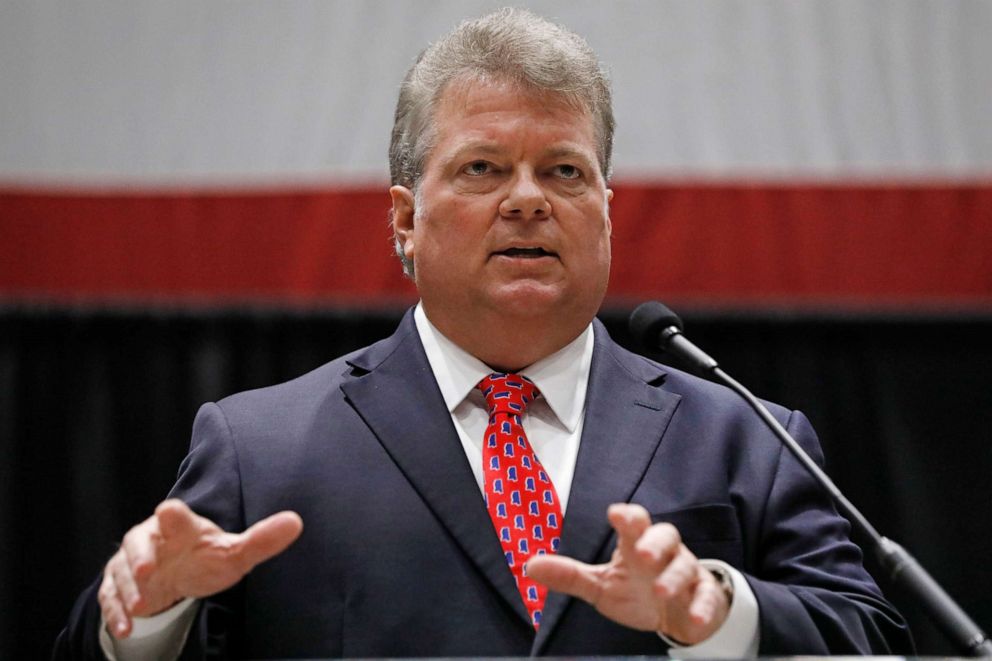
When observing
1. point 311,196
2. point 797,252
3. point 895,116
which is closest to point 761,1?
point 895,116

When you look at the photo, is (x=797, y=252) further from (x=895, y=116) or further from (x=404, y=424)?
(x=404, y=424)

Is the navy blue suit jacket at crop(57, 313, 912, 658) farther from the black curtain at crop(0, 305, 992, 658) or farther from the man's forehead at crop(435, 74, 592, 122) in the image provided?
the black curtain at crop(0, 305, 992, 658)

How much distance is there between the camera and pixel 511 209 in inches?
75.9

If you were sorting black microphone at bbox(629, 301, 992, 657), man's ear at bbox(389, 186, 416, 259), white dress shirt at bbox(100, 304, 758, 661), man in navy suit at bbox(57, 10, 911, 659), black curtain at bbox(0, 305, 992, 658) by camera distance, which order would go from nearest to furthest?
1. black microphone at bbox(629, 301, 992, 657)
2. man in navy suit at bbox(57, 10, 911, 659)
3. white dress shirt at bbox(100, 304, 758, 661)
4. man's ear at bbox(389, 186, 416, 259)
5. black curtain at bbox(0, 305, 992, 658)

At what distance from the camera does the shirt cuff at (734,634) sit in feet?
4.93

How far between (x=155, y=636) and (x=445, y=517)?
42 cm

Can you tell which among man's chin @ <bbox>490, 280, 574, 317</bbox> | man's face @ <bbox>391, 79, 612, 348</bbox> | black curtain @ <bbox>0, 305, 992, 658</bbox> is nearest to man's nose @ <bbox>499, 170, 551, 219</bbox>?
man's face @ <bbox>391, 79, 612, 348</bbox>

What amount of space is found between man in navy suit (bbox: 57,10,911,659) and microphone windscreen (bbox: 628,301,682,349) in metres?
0.15

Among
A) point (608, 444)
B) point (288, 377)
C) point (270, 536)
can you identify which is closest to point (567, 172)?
point (608, 444)

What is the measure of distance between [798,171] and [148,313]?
170 cm

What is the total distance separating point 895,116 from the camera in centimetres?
324

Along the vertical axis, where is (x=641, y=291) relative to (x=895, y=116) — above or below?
below

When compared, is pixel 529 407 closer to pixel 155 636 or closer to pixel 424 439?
pixel 424 439

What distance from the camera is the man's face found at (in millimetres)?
1942
